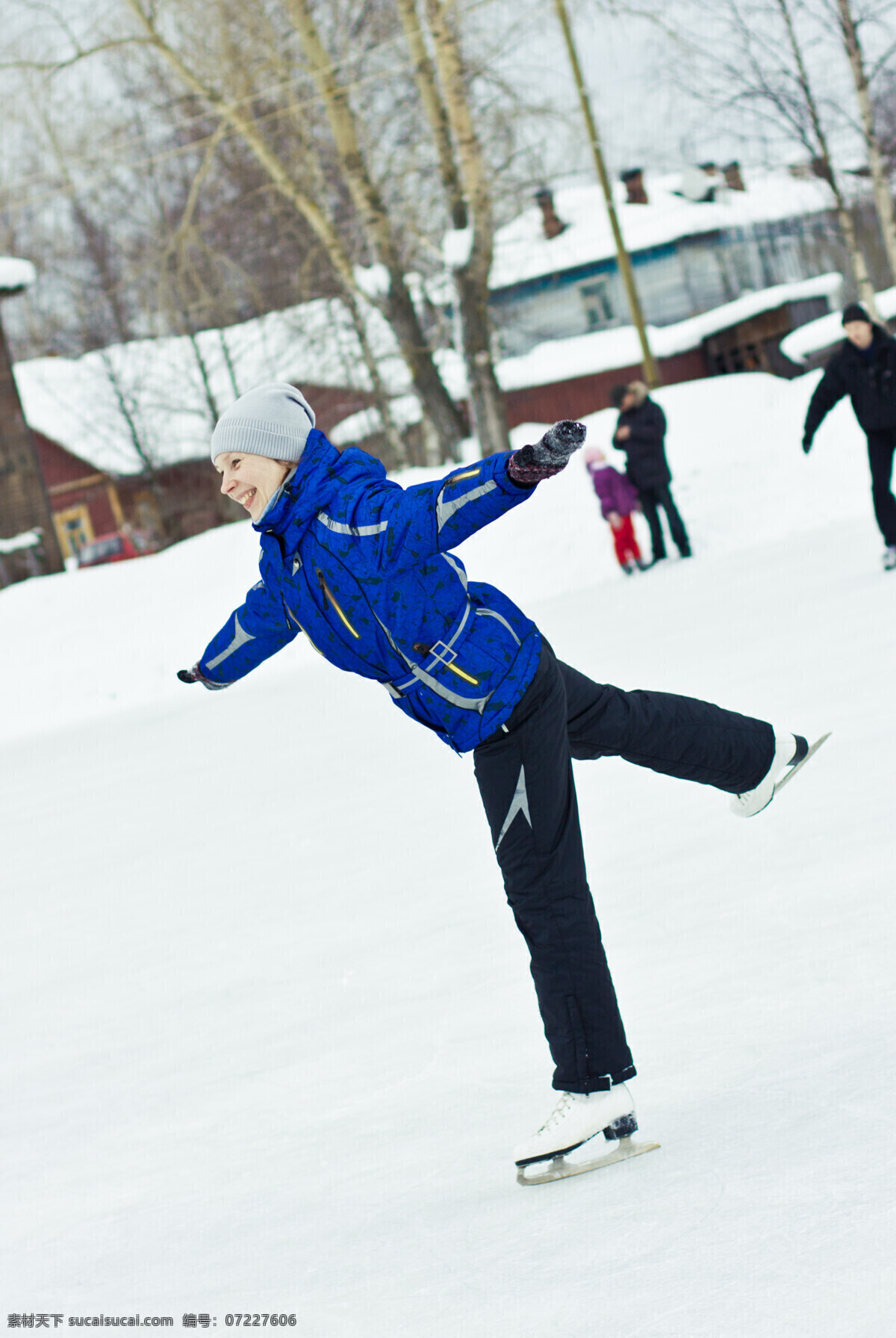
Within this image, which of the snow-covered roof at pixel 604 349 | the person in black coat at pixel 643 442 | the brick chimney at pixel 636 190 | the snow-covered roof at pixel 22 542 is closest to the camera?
the person in black coat at pixel 643 442

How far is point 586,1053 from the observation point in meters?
2.10

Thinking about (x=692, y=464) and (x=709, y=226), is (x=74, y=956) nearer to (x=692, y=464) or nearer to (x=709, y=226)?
(x=692, y=464)

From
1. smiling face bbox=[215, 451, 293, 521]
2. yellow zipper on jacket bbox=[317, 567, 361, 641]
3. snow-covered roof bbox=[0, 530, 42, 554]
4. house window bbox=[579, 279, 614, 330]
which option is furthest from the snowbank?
house window bbox=[579, 279, 614, 330]

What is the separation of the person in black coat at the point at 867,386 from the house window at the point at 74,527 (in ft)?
98.7

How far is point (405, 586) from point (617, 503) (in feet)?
29.9

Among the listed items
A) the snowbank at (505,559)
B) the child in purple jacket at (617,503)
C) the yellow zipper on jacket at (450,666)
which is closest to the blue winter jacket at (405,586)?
the yellow zipper on jacket at (450,666)

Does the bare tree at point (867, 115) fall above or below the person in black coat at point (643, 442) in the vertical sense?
above

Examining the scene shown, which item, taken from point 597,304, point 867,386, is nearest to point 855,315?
point 867,386

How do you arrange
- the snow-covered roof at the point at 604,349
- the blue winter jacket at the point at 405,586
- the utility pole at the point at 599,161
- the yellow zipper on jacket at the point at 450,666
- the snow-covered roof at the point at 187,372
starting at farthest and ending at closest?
the snow-covered roof at the point at 604,349 < the snow-covered roof at the point at 187,372 < the utility pole at the point at 599,161 < the yellow zipper on jacket at the point at 450,666 < the blue winter jacket at the point at 405,586

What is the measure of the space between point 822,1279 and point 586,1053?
578 mm

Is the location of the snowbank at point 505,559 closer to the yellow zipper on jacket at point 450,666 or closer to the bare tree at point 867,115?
the bare tree at point 867,115

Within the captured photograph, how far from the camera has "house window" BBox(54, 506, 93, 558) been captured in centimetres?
3478

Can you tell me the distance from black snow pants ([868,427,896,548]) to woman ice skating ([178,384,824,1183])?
485 centimetres

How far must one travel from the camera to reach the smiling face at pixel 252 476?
2145mm
